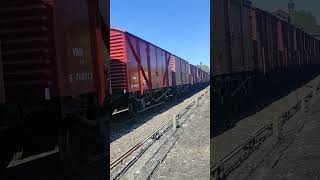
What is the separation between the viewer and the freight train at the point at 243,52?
3002 mm

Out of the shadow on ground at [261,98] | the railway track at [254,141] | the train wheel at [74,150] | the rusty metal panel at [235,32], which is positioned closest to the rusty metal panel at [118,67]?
the train wheel at [74,150]

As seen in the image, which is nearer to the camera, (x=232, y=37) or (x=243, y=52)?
(x=232, y=37)

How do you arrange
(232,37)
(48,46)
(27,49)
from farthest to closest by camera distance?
(48,46)
(27,49)
(232,37)

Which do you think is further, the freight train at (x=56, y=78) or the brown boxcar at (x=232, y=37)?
the freight train at (x=56, y=78)

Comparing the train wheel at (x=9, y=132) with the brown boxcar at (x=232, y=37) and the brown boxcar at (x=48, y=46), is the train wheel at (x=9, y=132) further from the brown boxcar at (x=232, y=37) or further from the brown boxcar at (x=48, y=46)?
the brown boxcar at (x=232, y=37)

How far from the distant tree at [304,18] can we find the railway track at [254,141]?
1.87 feet

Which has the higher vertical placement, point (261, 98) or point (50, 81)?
point (50, 81)

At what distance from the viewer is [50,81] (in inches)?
159

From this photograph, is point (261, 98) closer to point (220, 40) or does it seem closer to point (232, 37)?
point (232, 37)

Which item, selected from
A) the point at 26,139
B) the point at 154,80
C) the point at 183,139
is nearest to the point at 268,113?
the point at 26,139

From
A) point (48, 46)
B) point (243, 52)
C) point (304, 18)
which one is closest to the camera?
point (304, 18)

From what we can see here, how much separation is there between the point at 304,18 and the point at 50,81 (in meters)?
2.23

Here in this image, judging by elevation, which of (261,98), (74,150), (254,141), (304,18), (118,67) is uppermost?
(304,18)

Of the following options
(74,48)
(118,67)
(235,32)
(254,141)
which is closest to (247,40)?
(235,32)
